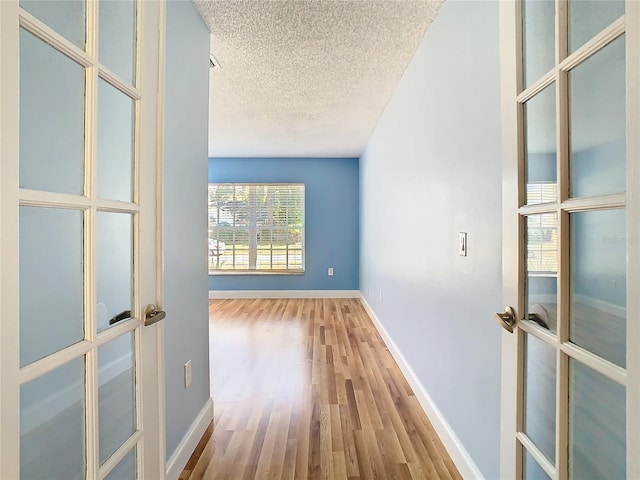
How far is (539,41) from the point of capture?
2.98 ft

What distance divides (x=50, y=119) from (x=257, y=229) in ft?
17.0

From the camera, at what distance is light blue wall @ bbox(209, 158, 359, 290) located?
19.2ft

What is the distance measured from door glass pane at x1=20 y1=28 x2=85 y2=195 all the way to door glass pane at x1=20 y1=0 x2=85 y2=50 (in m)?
0.06

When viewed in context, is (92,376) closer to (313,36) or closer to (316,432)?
(316,432)

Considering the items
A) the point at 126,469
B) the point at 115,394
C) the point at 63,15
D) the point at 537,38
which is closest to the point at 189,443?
the point at 126,469

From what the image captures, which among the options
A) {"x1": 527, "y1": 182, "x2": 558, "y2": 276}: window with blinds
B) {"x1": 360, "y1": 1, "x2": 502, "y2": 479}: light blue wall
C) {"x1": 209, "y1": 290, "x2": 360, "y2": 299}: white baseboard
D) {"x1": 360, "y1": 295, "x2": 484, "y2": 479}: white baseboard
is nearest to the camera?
{"x1": 527, "y1": 182, "x2": 558, "y2": 276}: window with blinds

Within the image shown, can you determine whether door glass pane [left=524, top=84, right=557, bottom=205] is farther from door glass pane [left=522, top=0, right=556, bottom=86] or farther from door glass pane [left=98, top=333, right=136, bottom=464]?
door glass pane [left=98, top=333, right=136, bottom=464]

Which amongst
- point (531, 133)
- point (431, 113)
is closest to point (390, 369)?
point (431, 113)

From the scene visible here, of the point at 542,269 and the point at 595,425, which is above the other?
the point at 542,269

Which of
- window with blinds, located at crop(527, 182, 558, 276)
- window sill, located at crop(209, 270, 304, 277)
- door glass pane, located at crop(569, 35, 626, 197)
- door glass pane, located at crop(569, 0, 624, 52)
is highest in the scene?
door glass pane, located at crop(569, 0, 624, 52)

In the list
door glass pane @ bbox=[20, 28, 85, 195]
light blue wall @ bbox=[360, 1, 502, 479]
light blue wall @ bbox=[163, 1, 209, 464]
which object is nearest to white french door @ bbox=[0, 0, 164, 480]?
door glass pane @ bbox=[20, 28, 85, 195]

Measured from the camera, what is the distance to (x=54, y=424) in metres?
0.78

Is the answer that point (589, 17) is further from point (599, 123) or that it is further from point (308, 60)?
point (308, 60)

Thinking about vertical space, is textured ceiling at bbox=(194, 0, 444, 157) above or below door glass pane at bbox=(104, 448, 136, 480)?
above
